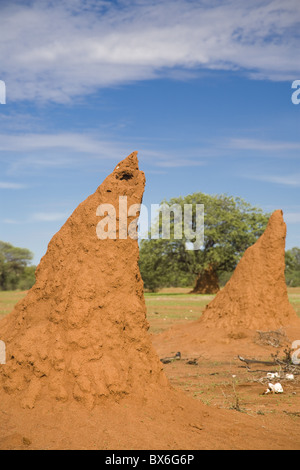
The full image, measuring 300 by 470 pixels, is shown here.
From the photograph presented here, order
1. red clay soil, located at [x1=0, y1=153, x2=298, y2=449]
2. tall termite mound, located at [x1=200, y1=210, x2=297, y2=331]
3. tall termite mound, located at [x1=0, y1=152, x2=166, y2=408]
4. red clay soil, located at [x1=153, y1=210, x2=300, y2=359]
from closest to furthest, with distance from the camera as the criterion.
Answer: red clay soil, located at [x1=0, y1=153, x2=298, y2=449]
tall termite mound, located at [x1=0, y1=152, x2=166, y2=408]
red clay soil, located at [x1=153, y1=210, x2=300, y2=359]
tall termite mound, located at [x1=200, y1=210, x2=297, y2=331]

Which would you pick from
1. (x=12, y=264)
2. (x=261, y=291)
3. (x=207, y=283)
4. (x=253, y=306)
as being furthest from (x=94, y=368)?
(x=12, y=264)

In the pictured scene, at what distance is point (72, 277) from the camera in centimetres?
548

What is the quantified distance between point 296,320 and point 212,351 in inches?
111

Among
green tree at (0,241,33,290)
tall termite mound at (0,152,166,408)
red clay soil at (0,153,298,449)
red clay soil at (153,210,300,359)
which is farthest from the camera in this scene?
green tree at (0,241,33,290)

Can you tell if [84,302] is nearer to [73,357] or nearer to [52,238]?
[73,357]

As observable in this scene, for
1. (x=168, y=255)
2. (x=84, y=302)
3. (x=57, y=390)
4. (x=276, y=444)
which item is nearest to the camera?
(x=276, y=444)

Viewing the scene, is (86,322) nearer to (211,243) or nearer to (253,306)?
(253,306)

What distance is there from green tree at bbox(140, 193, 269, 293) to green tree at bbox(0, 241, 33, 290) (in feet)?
61.4

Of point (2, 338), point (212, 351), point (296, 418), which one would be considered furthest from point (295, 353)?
point (2, 338)

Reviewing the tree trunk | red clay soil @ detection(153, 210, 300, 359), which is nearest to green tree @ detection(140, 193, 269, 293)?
the tree trunk

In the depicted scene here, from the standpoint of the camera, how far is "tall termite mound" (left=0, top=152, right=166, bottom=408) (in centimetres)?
504

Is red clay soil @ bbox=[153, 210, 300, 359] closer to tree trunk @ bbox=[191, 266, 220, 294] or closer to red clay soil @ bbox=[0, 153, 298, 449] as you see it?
red clay soil @ bbox=[0, 153, 298, 449]

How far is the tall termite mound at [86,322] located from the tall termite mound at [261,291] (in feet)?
23.6

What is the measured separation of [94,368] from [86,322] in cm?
49
